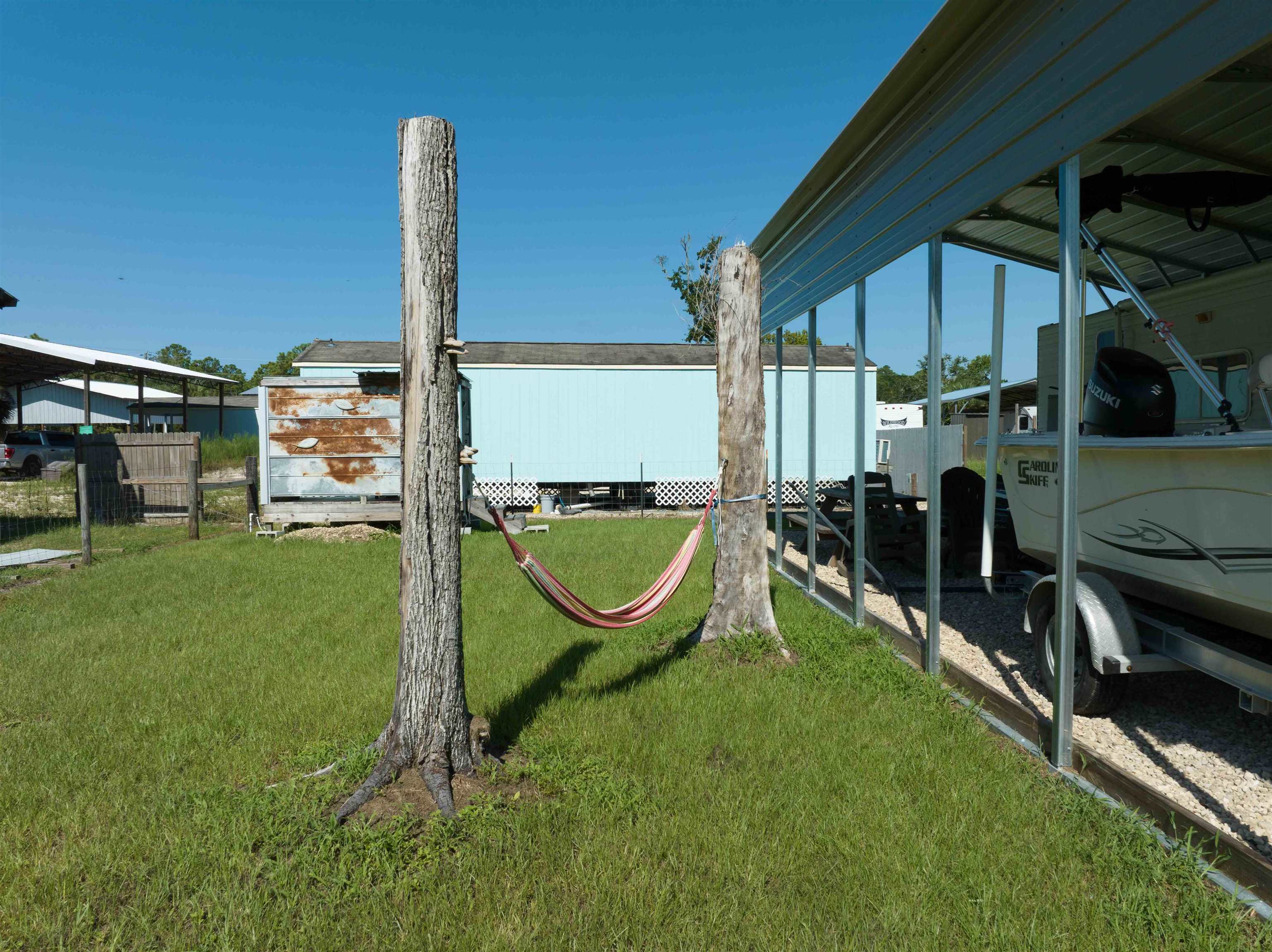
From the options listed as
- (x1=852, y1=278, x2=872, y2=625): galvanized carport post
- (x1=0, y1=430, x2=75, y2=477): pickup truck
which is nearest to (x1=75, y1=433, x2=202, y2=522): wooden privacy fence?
(x1=0, y1=430, x2=75, y2=477): pickup truck

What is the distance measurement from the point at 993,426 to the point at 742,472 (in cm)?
160

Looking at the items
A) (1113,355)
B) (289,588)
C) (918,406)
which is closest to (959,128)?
(1113,355)

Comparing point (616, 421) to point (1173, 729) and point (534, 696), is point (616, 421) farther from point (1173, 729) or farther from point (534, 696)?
point (1173, 729)

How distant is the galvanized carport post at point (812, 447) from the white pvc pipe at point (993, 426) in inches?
85.4

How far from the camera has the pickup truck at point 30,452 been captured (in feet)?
71.2

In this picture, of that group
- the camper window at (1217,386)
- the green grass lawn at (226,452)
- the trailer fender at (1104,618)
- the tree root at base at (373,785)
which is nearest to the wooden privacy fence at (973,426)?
the camper window at (1217,386)

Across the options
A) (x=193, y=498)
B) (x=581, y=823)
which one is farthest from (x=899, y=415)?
(x=581, y=823)

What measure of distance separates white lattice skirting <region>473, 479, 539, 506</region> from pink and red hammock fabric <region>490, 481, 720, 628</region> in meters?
11.2

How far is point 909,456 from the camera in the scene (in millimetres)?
21984

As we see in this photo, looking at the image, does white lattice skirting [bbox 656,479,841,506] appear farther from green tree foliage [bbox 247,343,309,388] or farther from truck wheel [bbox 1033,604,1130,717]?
green tree foliage [bbox 247,343,309,388]

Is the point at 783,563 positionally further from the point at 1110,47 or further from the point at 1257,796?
the point at 1110,47

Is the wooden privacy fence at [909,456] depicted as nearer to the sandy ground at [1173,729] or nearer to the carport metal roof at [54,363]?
the sandy ground at [1173,729]

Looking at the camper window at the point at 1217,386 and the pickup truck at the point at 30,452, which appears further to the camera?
the pickup truck at the point at 30,452

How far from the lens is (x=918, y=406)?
2875cm
